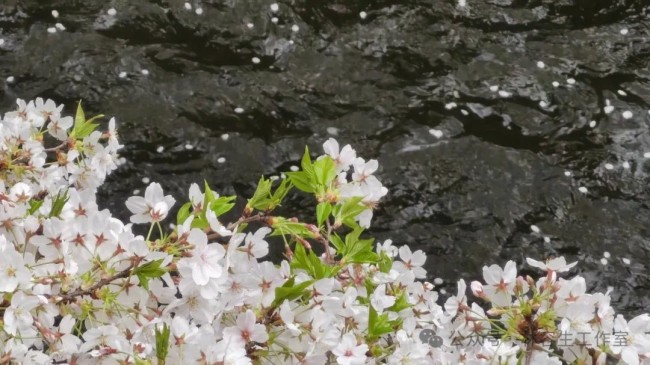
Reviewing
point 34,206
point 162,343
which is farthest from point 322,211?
point 34,206

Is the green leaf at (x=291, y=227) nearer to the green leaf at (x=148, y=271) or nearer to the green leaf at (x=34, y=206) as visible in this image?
the green leaf at (x=148, y=271)

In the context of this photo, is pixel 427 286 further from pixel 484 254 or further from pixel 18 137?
pixel 484 254

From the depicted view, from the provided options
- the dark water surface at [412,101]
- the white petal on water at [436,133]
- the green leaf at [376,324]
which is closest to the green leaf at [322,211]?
the green leaf at [376,324]

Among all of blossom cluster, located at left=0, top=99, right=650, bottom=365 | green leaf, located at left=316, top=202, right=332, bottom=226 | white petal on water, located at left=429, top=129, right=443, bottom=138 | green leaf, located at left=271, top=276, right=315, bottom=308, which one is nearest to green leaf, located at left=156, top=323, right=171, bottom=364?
blossom cluster, located at left=0, top=99, right=650, bottom=365

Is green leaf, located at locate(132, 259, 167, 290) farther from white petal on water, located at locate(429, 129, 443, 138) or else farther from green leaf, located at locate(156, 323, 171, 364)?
white petal on water, located at locate(429, 129, 443, 138)

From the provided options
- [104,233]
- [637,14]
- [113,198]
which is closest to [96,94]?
[113,198]

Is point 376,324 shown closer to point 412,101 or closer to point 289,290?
point 289,290

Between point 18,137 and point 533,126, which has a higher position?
point 18,137

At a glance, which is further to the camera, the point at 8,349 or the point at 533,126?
the point at 533,126
